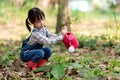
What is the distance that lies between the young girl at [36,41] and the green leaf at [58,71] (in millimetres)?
476

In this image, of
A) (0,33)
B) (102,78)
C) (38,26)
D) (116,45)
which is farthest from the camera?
(0,33)

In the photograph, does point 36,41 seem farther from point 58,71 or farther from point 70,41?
point 58,71

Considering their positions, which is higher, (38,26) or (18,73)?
(38,26)

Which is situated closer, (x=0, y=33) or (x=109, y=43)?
(x=109, y=43)

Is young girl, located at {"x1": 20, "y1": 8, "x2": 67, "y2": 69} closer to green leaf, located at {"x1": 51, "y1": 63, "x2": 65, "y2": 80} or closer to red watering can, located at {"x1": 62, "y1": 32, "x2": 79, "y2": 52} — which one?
red watering can, located at {"x1": 62, "y1": 32, "x2": 79, "y2": 52}

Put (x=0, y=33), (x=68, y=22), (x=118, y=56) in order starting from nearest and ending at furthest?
(x=118, y=56), (x=68, y=22), (x=0, y=33)

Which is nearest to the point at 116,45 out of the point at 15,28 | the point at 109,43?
the point at 109,43

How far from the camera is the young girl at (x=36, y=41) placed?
6.52 metres

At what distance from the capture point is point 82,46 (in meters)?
9.51

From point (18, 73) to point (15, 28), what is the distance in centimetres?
876

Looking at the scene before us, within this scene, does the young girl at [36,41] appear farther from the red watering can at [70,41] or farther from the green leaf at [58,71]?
the green leaf at [58,71]

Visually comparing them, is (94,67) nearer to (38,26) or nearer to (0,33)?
(38,26)

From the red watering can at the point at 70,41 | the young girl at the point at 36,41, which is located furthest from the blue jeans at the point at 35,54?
the red watering can at the point at 70,41

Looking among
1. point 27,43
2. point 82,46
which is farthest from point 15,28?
point 27,43
